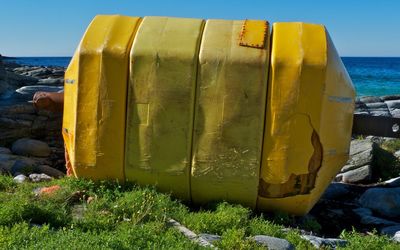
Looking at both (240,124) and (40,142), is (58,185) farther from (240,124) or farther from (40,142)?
(40,142)

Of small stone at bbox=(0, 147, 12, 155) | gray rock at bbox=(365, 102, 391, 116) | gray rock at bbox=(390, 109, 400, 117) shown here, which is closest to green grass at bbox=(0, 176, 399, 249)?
small stone at bbox=(0, 147, 12, 155)

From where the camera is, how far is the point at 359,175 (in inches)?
331

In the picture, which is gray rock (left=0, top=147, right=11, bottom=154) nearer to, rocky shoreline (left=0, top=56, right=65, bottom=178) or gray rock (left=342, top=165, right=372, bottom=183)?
rocky shoreline (left=0, top=56, right=65, bottom=178)

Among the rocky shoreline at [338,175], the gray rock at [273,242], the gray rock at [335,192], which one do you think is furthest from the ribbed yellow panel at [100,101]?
the gray rock at [335,192]

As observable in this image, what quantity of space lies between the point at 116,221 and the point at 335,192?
12.4ft

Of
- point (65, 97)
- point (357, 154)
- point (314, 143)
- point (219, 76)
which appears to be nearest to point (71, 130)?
point (65, 97)

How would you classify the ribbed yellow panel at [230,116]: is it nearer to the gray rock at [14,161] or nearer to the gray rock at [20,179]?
the gray rock at [20,179]

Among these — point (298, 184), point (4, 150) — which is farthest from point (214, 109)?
point (4, 150)

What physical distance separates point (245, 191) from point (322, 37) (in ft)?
6.01

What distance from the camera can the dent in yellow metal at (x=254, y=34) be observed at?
5.45 m

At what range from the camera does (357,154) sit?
29.2 feet

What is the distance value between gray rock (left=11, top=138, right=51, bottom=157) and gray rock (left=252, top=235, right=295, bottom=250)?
517 centimetres

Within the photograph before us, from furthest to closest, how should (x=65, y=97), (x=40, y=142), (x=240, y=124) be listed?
(x=40, y=142) < (x=65, y=97) < (x=240, y=124)

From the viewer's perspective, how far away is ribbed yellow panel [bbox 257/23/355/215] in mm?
5312
